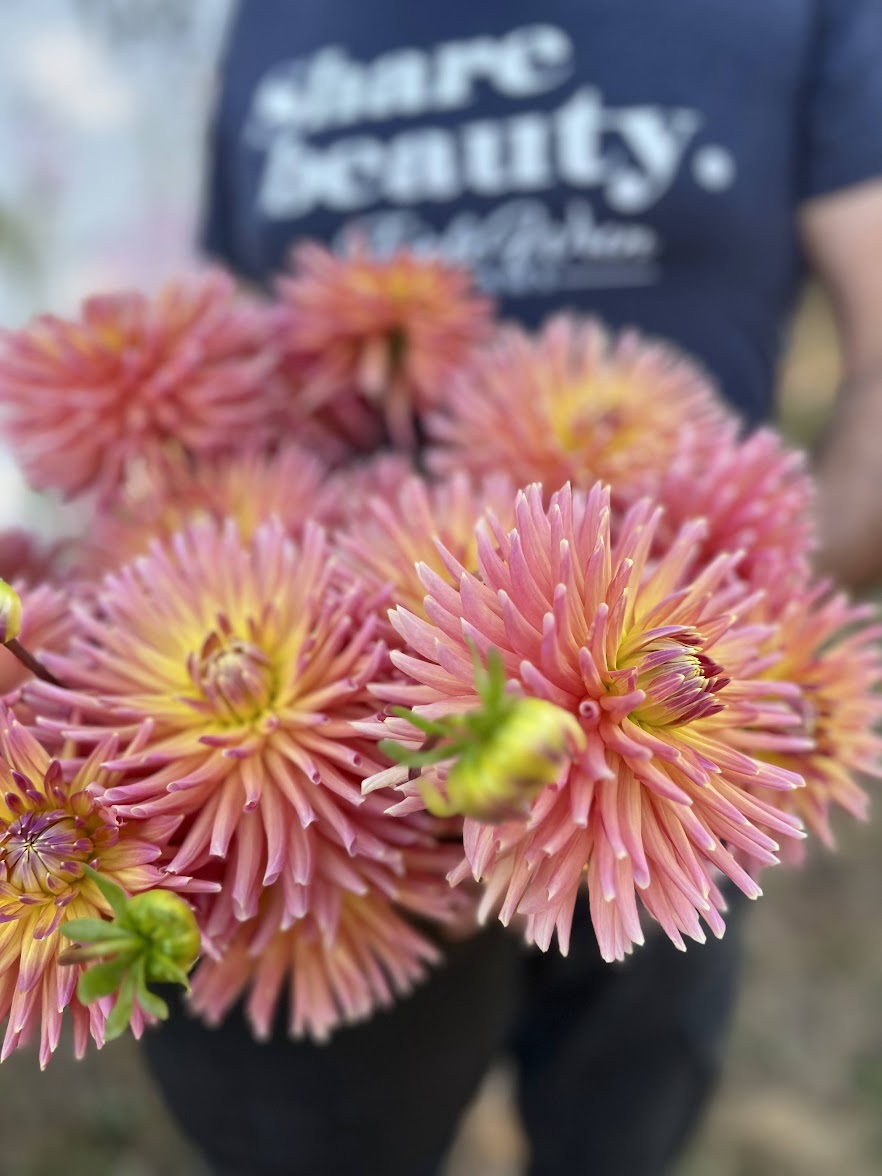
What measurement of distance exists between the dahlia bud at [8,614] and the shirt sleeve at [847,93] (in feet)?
1.78

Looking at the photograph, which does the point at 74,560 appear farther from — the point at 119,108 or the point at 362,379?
the point at 119,108

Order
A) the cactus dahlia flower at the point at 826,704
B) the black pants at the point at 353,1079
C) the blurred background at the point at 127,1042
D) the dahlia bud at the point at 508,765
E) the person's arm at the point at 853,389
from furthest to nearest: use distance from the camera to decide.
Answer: the blurred background at the point at 127,1042, the person's arm at the point at 853,389, the black pants at the point at 353,1079, the cactus dahlia flower at the point at 826,704, the dahlia bud at the point at 508,765

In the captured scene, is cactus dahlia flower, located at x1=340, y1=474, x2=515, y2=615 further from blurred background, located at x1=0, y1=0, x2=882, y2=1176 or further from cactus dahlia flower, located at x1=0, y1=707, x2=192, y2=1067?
blurred background, located at x1=0, y1=0, x2=882, y2=1176

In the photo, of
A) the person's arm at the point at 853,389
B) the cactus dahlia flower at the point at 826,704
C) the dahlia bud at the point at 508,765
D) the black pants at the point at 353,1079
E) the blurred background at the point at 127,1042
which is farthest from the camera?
the blurred background at the point at 127,1042

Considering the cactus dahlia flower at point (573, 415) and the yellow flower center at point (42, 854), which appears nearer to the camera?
the yellow flower center at point (42, 854)

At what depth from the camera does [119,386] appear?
303mm

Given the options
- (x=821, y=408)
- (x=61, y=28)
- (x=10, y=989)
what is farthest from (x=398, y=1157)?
(x=821, y=408)

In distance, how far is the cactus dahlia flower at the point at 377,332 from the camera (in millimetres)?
355

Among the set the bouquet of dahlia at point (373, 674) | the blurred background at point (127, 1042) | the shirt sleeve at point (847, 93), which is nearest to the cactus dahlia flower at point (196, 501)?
the bouquet of dahlia at point (373, 674)

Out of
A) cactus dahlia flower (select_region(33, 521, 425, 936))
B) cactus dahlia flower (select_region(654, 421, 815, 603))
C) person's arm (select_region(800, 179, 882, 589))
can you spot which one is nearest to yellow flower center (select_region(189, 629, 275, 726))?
cactus dahlia flower (select_region(33, 521, 425, 936))

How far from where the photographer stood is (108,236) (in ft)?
3.18

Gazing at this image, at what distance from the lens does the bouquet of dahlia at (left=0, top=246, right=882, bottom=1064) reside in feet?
0.56

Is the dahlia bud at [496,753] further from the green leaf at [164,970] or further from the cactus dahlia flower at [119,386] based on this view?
the cactus dahlia flower at [119,386]

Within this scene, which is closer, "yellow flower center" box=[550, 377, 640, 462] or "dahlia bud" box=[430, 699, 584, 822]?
"dahlia bud" box=[430, 699, 584, 822]
